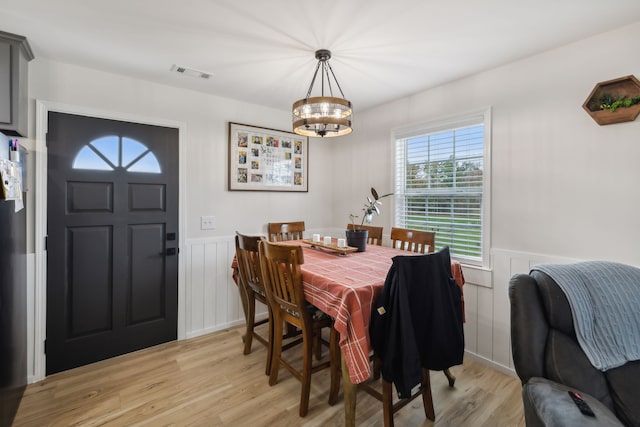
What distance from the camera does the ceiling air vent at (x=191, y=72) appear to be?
245 cm

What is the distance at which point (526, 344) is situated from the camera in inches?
48.1

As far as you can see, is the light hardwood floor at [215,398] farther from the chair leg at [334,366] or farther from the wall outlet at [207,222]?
the wall outlet at [207,222]

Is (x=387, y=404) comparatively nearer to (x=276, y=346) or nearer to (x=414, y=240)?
(x=276, y=346)

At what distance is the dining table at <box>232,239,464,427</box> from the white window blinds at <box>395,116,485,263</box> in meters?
0.79

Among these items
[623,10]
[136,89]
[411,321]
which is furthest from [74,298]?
[623,10]

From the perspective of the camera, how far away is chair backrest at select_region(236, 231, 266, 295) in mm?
2240

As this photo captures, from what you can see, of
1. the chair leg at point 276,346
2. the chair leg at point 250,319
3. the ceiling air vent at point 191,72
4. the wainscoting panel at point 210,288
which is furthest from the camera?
the wainscoting panel at point 210,288

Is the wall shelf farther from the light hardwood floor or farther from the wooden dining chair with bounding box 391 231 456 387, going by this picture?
the light hardwood floor

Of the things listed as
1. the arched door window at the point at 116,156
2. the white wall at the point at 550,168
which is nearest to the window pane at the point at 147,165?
the arched door window at the point at 116,156

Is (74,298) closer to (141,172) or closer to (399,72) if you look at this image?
(141,172)

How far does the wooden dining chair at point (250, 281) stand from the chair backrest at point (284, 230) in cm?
82

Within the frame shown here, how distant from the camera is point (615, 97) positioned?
73.9 inches

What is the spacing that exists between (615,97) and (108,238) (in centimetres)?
380

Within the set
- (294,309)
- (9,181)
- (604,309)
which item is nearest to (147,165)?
(9,181)
